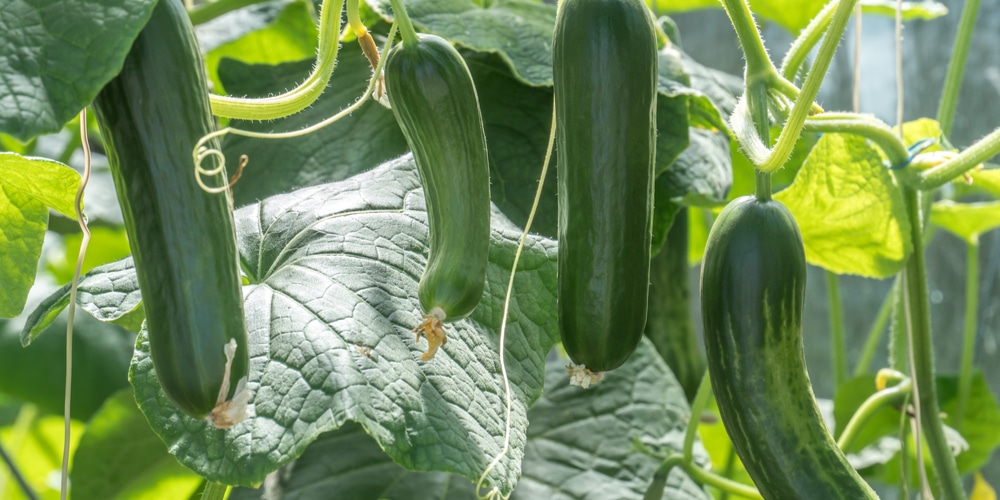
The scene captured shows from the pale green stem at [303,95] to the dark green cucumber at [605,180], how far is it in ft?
0.48

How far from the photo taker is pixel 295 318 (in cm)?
65

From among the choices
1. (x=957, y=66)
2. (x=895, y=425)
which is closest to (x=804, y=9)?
(x=957, y=66)

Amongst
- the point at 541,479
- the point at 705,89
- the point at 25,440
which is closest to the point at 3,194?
the point at 541,479

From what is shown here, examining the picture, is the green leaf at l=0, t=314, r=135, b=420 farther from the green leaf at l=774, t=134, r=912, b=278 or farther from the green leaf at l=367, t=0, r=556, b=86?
the green leaf at l=774, t=134, r=912, b=278

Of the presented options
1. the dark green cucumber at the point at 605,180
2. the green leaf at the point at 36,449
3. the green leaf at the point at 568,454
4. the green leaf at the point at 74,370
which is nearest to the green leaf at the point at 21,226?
the green leaf at the point at 568,454

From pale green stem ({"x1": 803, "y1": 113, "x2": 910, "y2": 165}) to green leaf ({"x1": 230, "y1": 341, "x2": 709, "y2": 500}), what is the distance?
400mm

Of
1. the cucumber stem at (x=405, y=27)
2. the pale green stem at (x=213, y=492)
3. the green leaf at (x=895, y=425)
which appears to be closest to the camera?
the cucumber stem at (x=405, y=27)

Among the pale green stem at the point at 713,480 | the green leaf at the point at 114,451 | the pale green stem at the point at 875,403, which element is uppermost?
the pale green stem at the point at 875,403

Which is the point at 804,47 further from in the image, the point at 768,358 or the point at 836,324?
the point at 836,324

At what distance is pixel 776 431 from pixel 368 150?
549 millimetres

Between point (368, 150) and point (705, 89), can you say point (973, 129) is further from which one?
point (368, 150)

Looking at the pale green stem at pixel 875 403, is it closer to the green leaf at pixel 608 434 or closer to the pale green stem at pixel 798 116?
the green leaf at pixel 608 434

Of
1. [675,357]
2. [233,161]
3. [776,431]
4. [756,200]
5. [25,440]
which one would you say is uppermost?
[756,200]

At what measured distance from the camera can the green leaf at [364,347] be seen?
23.5 inches
